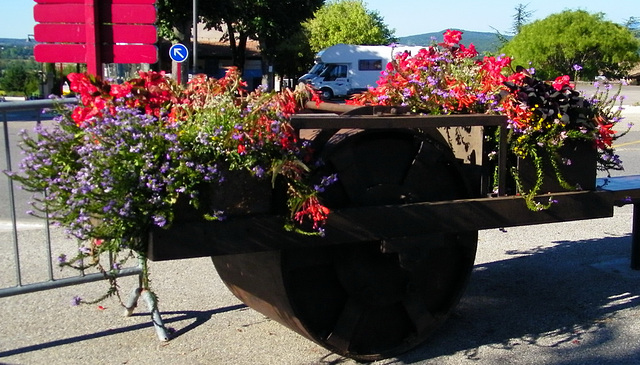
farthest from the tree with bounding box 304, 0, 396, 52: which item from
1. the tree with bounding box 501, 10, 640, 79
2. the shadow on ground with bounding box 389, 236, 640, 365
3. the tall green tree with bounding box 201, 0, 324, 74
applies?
the shadow on ground with bounding box 389, 236, 640, 365

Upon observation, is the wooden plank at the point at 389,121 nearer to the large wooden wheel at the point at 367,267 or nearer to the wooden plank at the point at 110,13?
the large wooden wheel at the point at 367,267

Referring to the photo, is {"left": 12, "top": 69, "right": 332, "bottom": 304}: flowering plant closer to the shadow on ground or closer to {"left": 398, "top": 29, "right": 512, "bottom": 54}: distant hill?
the shadow on ground

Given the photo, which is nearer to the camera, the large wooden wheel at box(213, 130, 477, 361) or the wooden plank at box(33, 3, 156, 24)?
the large wooden wheel at box(213, 130, 477, 361)

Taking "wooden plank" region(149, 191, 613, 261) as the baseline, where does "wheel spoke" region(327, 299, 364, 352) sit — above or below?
below

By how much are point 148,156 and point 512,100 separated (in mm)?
2157

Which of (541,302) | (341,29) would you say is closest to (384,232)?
(541,302)

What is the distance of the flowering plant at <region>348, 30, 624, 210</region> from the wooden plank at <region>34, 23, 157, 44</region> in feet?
5.92

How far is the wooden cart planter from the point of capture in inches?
156

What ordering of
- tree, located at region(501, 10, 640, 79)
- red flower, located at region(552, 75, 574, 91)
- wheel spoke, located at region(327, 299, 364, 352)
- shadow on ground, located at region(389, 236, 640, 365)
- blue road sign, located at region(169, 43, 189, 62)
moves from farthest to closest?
1. tree, located at region(501, 10, 640, 79)
2. blue road sign, located at region(169, 43, 189, 62)
3. shadow on ground, located at region(389, 236, 640, 365)
4. red flower, located at region(552, 75, 574, 91)
5. wheel spoke, located at region(327, 299, 364, 352)

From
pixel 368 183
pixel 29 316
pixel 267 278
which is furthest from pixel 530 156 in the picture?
pixel 29 316

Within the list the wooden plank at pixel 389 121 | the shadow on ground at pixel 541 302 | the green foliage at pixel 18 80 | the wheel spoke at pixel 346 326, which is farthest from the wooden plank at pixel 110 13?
the green foliage at pixel 18 80

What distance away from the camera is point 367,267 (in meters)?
4.33

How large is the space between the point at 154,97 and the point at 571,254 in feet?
15.1

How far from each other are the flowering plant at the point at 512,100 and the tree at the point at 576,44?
4030 centimetres
